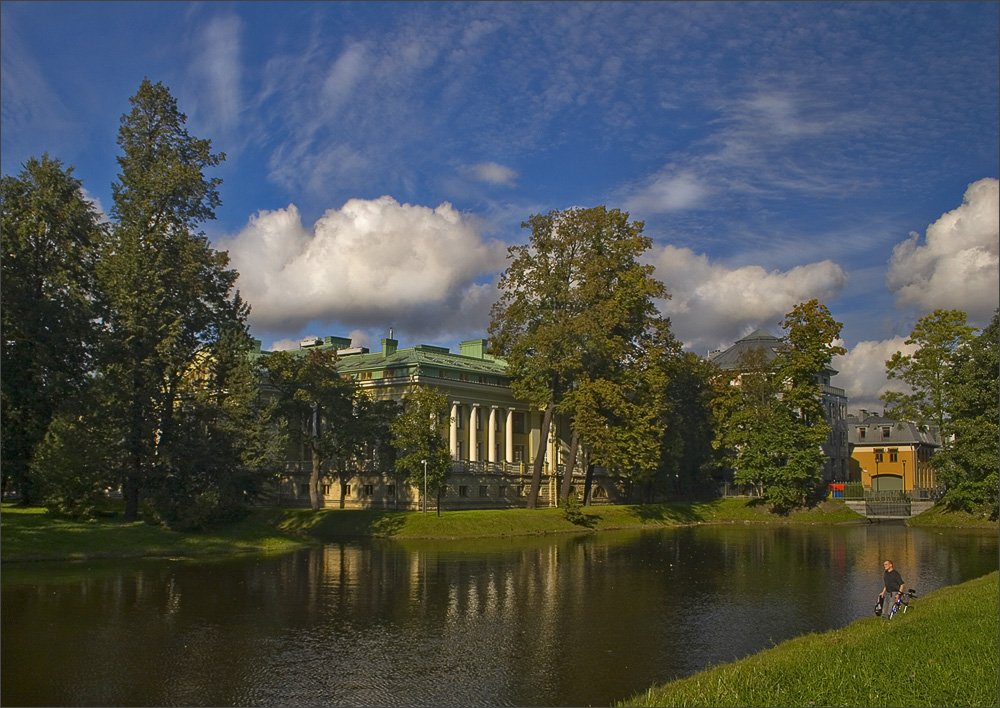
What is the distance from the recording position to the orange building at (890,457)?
116 metres

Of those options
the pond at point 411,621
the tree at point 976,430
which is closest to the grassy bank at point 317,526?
the pond at point 411,621

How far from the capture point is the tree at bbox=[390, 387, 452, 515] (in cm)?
5531

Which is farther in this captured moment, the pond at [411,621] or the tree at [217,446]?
the tree at [217,446]

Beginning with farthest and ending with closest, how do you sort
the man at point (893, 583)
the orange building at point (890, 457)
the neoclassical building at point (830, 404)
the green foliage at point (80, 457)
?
the orange building at point (890, 457) → the neoclassical building at point (830, 404) → the green foliage at point (80, 457) → the man at point (893, 583)

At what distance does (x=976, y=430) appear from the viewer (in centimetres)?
6266

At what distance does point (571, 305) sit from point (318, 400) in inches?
764

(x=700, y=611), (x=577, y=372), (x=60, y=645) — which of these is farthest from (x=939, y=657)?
(x=577, y=372)

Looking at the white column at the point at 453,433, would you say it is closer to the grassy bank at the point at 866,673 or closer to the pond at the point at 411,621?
the pond at the point at 411,621

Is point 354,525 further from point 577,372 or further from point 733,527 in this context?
point 733,527

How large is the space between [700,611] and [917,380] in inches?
2118

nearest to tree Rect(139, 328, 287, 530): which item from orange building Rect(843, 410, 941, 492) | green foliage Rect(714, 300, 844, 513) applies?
green foliage Rect(714, 300, 844, 513)

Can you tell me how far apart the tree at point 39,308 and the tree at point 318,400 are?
45.2 ft

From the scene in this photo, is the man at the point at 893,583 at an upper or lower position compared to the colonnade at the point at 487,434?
lower

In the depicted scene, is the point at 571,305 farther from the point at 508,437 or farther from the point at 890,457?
the point at 890,457
